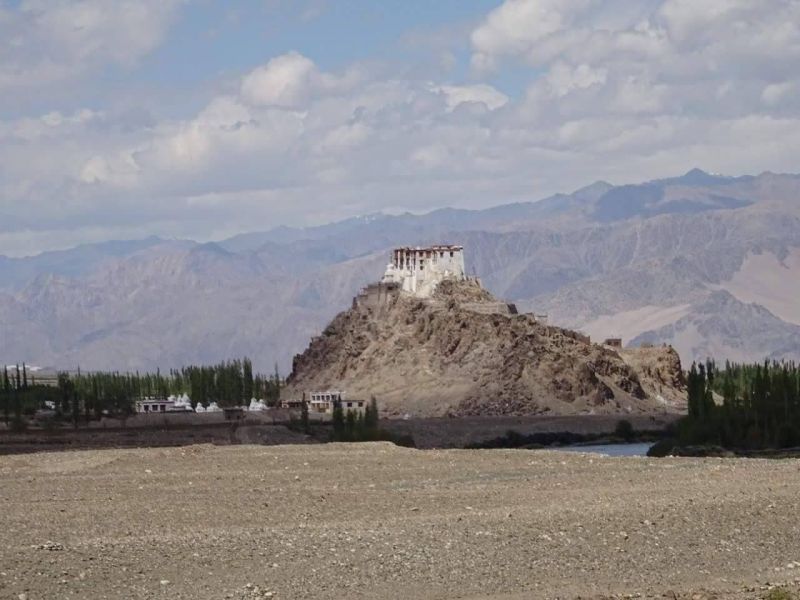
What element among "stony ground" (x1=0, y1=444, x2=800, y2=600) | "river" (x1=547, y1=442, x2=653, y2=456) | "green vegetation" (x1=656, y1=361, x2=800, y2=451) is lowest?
"stony ground" (x1=0, y1=444, x2=800, y2=600)

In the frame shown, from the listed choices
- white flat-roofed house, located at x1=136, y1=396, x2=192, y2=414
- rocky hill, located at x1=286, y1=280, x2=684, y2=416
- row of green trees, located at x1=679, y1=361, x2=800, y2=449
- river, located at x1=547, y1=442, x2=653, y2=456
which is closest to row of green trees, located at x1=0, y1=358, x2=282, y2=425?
white flat-roofed house, located at x1=136, y1=396, x2=192, y2=414

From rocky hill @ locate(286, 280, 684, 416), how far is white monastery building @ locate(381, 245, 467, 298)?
58.1 inches

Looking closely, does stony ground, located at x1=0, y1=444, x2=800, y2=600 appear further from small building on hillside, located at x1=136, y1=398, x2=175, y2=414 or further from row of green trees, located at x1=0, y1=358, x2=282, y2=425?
small building on hillside, located at x1=136, y1=398, x2=175, y2=414

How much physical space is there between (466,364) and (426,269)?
1453 centimetres

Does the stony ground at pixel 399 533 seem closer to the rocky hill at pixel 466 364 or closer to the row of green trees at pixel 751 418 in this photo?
the row of green trees at pixel 751 418

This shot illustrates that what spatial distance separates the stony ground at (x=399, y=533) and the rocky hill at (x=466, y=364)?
268ft

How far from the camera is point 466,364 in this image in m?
134

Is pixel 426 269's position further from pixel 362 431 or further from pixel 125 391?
pixel 362 431

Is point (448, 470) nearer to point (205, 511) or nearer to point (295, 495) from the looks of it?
point (295, 495)

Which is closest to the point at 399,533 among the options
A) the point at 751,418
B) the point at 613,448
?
the point at 751,418

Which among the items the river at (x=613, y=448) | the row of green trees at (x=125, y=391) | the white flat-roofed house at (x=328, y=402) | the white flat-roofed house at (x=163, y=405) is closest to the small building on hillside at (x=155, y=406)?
the white flat-roofed house at (x=163, y=405)

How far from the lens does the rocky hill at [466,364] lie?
129500mm

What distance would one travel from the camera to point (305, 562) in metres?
28.2

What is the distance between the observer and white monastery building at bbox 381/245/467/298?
144875mm
